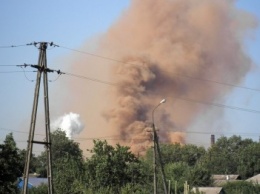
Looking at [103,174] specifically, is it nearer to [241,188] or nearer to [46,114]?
[46,114]

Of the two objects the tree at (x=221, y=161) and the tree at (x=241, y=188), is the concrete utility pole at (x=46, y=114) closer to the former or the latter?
the tree at (x=241, y=188)

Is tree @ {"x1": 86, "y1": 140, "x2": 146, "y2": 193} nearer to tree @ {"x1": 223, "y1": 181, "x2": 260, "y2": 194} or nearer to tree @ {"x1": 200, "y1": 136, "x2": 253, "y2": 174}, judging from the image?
tree @ {"x1": 223, "y1": 181, "x2": 260, "y2": 194}

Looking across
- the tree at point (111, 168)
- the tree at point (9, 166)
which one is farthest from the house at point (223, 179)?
the tree at point (9, 166)

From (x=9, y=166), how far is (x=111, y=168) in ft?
35.6

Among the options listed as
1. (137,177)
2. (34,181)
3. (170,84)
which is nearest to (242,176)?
(170,84)

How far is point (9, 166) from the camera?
3378 cm

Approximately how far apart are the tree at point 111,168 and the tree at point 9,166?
8695mm

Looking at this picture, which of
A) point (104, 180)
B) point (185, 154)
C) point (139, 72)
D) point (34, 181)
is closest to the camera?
point (104, 180)

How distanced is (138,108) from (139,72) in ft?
17.1

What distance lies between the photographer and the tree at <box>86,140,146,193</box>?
4266 cm

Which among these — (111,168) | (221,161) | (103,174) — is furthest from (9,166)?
(221,161)

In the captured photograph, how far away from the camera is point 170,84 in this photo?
86500 millimetres

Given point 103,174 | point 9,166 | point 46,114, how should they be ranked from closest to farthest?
point 46,114 → point 9,166 → point 103,174

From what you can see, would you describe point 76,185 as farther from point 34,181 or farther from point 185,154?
point 185,154
